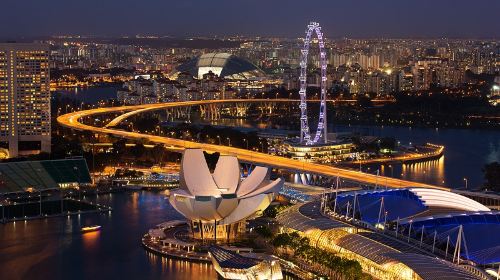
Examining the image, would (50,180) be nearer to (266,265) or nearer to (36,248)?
(36,248)

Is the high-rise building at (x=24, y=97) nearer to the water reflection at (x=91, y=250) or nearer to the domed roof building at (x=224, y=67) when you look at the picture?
the water reflection at (x=91, y=250)

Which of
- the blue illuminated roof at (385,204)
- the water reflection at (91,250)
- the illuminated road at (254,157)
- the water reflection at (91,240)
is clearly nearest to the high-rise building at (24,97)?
the illuminated road at (254,157)

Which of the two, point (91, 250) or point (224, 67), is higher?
point (224, 67)

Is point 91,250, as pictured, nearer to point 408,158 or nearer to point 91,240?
point 91,240

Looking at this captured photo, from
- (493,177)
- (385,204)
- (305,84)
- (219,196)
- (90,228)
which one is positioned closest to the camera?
(219,196)

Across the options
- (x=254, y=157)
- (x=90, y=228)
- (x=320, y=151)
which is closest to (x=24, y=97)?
(x=254, y=157)

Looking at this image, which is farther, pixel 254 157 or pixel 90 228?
pixel 254 157

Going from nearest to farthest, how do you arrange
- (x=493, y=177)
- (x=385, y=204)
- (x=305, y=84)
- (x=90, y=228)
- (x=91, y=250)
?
(x=91, y=250) < (x=385, y=204) < (x=90, y=228) < (x=493, y=177) < (x=305, y=84)
